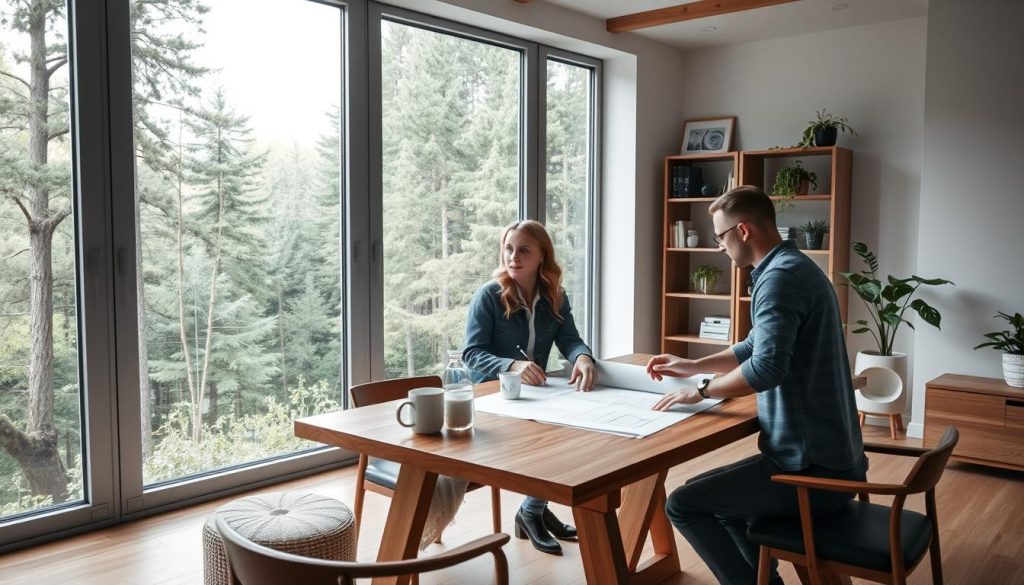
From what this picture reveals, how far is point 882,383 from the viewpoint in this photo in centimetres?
512

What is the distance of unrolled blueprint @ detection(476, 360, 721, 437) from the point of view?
221 centimetres

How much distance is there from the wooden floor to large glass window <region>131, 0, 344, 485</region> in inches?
15.0

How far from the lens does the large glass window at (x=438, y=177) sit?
4.56m

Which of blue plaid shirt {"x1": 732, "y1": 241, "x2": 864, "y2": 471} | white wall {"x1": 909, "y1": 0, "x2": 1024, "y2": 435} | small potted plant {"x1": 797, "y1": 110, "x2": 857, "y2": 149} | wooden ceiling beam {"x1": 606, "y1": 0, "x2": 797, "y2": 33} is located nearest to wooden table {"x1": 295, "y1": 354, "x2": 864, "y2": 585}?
blue plaid shirt {"x1": 732, "y1": 241, "x2": 864, "y2": 471}

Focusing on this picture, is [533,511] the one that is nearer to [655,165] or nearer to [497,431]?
[497,431]

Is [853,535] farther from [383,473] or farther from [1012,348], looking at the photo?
[1012,348]

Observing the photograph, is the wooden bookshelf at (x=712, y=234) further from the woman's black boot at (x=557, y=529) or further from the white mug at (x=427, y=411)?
the white mug at (x=427, y=411)

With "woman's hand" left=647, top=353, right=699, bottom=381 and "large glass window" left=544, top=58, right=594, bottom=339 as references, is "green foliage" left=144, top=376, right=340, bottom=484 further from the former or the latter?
"large glass window" left=544, top=58, right=594, bottom=339

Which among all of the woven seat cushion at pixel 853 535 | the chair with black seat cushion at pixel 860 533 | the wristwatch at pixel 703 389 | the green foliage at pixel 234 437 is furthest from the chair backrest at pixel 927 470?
the green foliage at pixel 234 437

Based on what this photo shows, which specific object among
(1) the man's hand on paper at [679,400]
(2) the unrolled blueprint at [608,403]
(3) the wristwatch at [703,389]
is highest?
(3) the wristwatch at [703,389]

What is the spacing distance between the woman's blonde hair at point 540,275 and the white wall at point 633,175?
9.02 feet

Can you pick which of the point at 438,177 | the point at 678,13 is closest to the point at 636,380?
the point at 438,177

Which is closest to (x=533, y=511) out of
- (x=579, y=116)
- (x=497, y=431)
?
(x=497, y=431)

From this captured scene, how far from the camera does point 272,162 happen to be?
13.2ft
